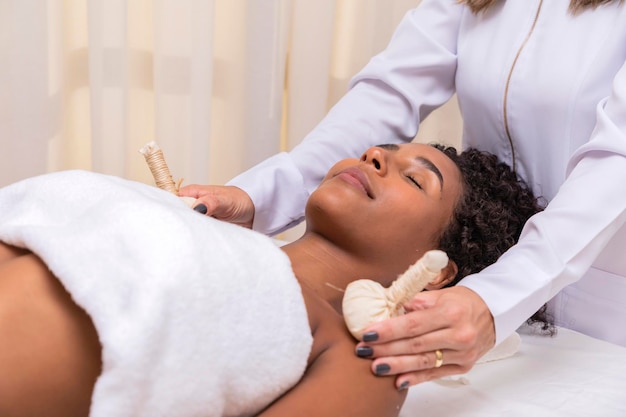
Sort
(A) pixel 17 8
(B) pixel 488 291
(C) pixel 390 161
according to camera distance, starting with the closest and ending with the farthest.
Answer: (B) pixel 488 291 < (C) pixel 390 161 < (A) pixel 17 8

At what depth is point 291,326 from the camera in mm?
1214

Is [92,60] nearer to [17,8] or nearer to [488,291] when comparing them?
[17,8]

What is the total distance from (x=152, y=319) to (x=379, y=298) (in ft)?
1.25

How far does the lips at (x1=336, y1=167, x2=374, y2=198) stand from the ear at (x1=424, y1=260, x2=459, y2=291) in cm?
25

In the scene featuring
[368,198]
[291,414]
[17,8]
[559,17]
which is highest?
[559,17]

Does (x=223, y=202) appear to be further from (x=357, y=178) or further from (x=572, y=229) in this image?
(x=572, y=229)

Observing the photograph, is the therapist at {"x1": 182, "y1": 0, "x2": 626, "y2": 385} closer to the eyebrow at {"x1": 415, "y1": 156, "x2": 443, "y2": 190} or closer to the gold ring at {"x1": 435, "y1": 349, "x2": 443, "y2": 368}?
the gold ring at {"x1": 435, "y1": 349, "x2": 443, "y2": 368}

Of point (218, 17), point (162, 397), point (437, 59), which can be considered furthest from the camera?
point (218, 17)

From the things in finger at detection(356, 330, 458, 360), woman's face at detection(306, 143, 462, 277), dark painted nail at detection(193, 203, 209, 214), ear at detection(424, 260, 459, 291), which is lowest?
ear at detection(424, 260, 459, 291)

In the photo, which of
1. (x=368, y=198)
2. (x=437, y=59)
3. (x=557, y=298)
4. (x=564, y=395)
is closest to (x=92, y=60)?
(x=437, y=59)

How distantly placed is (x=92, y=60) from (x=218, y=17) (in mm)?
442

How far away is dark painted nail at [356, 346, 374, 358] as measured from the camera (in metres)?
1.25

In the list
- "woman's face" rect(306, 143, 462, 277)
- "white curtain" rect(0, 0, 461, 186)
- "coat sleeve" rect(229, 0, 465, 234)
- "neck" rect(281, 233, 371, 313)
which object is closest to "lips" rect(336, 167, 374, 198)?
"woman's face" rect(306, 143, 462, 277)

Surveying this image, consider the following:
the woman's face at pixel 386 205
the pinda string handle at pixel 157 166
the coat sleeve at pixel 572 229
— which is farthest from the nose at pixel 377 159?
the pinda string handle at pixel 157 166
